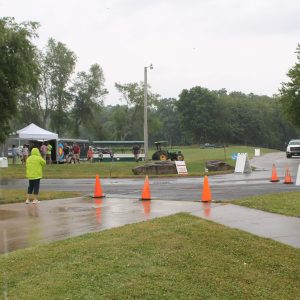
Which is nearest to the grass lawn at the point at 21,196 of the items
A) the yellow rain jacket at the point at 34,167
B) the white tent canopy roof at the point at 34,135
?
the yellow rain jacket at the point at 34,167

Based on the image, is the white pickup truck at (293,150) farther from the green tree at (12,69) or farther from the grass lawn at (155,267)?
the grass lawn at (155,267)

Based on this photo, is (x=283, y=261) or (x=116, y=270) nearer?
(x=116, y=270)

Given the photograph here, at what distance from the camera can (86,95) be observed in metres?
86.8

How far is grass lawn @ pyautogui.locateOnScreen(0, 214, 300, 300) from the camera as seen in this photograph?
231 inches

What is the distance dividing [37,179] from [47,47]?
6845 centimetres

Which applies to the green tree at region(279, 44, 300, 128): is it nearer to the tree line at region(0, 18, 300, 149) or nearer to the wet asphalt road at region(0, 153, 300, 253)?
the tree line at region(0, 18, 300, 149)

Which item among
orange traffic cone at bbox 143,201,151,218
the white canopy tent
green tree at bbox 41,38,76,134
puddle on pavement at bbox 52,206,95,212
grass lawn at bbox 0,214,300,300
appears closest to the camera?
grass lawn at bbox 0,214,300,300

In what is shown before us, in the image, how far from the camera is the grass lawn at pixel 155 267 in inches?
231

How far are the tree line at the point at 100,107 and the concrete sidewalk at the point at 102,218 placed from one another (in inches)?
772

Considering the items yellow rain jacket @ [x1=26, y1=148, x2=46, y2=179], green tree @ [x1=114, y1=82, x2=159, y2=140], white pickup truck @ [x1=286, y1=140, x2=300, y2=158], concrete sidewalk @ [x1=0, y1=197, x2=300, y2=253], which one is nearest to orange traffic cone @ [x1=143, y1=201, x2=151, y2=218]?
concrete sidewalk @ [x1=0, y1=197, x2=300, y2=253]

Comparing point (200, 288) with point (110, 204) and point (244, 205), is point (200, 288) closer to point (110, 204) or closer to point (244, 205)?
point (244, 205)

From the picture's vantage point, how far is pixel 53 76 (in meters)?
81.1

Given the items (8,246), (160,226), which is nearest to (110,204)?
(160,226)

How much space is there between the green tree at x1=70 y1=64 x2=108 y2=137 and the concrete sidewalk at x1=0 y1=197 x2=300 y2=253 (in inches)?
2851
